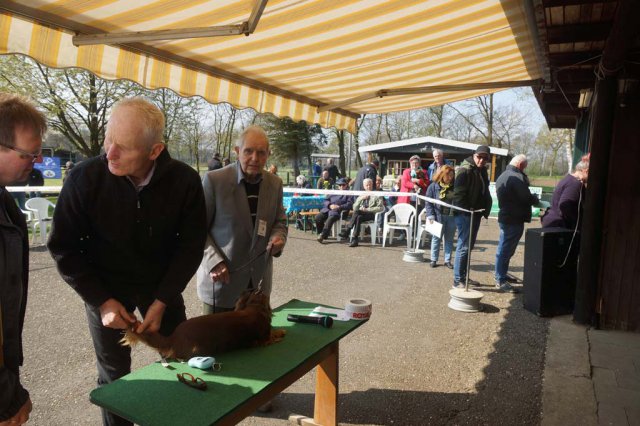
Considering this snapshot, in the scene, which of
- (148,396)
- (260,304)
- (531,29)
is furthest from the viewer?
(531,29)

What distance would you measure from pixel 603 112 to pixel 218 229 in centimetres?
420

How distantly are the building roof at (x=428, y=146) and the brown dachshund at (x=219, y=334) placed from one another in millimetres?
19548

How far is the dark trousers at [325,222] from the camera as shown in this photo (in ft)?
33.1

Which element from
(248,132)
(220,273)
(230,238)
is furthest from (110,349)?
(248,132)

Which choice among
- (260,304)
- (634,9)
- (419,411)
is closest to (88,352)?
(260,304)

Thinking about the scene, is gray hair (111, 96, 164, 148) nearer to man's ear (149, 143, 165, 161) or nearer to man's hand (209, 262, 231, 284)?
man's ear (149, 143, 165, 161)

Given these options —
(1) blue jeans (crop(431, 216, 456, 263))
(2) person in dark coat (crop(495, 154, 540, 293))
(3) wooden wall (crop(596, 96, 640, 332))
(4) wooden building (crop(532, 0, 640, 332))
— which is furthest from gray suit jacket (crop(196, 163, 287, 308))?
(1) blue jeans (crop(431, 216, 456, 263))

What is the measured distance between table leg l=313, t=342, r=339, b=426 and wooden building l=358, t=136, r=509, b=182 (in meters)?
19.1

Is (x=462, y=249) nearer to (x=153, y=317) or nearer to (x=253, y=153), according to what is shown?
(x=253, y=153)

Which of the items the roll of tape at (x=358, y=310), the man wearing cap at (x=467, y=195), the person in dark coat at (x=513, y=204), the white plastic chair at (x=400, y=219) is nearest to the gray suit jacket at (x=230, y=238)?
the roll of tape at (x=358, y=310)

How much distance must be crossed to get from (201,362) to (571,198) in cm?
511

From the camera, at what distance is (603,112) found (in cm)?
444

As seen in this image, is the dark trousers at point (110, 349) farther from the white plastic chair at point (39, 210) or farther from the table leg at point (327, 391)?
the white plastic chair at point (39, 210)

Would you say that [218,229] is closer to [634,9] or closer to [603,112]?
[634,9]
